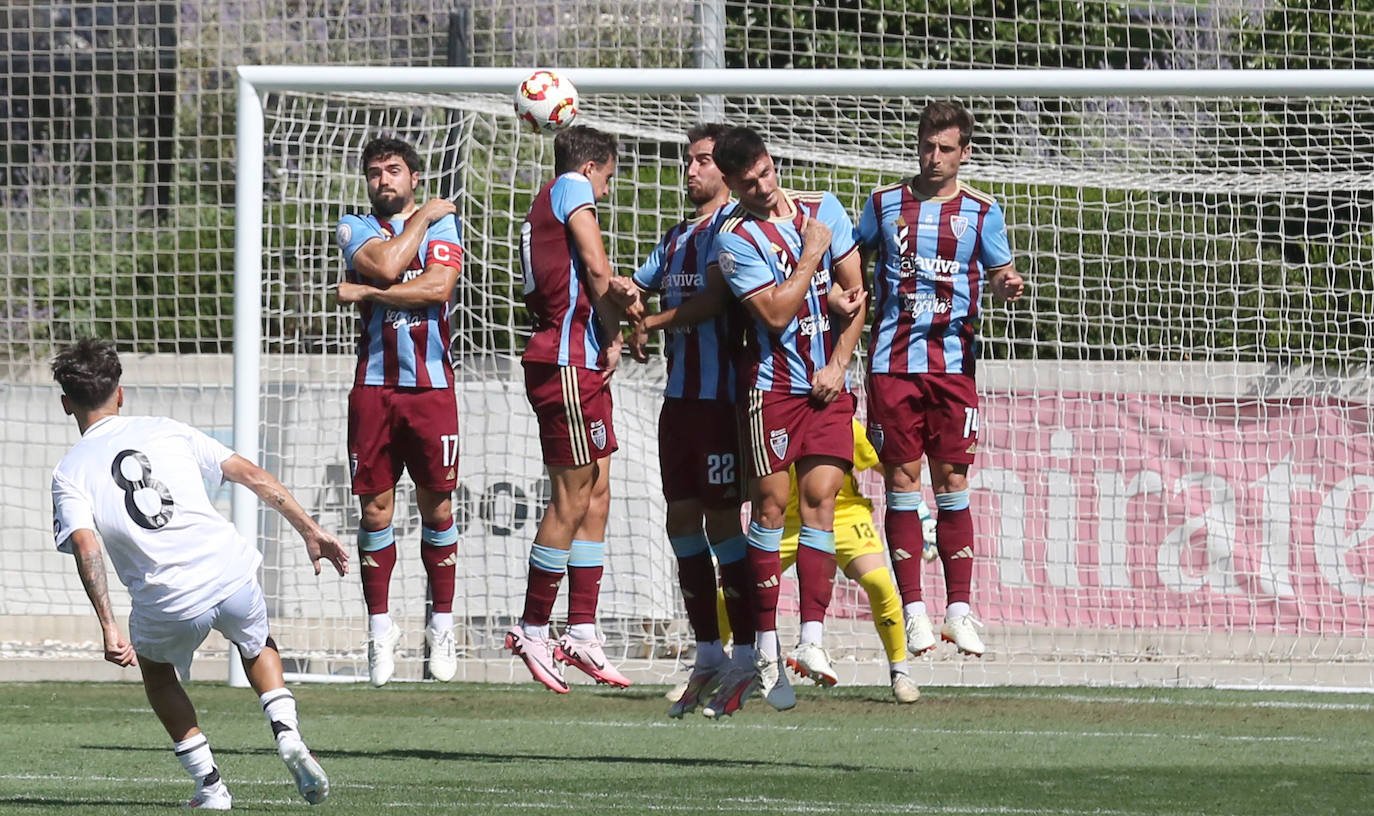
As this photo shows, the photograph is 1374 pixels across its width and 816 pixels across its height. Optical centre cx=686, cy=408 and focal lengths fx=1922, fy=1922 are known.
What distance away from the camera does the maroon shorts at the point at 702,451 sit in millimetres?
8430

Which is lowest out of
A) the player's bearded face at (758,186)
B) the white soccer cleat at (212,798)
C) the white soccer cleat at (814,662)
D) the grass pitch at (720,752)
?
the grass pitch at (720,752)

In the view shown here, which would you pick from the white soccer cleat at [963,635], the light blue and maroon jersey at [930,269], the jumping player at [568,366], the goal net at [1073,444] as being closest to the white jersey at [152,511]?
the jumping player at [568,366]

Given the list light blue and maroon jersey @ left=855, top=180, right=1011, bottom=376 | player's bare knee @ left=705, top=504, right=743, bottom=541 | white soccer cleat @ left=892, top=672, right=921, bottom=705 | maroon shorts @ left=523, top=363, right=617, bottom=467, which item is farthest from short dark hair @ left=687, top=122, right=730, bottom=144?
white soccer cleat @ left=892, top=672, right=921, bottom=705

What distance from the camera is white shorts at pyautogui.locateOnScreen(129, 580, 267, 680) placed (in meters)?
6.43

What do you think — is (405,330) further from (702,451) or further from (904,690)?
(904,690)

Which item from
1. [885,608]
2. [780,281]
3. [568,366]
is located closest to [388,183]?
[568,366]

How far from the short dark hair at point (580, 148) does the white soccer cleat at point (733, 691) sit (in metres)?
2.42

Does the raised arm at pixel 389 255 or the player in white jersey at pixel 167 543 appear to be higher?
the raised arm at pixel 389 255

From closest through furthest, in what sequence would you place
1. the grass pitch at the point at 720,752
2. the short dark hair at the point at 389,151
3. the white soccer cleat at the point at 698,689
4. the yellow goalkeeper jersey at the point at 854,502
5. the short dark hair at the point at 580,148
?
the grass pitch at the point at 720,752, the white soccer cleat at the point at 698,689, the short dark hair at the point at 580,148, the short dark hair at the point at 389,151, the yellow goalkeeper jersey at the point at 854,502

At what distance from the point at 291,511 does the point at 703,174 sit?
10.0ft

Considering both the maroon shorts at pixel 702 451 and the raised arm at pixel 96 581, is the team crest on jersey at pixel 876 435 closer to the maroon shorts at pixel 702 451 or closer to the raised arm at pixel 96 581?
the maroon shorts at pixel 702 451

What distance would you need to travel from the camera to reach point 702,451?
8.45 metres

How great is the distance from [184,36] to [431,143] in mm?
13800

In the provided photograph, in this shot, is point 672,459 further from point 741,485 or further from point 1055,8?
point 1055,8
